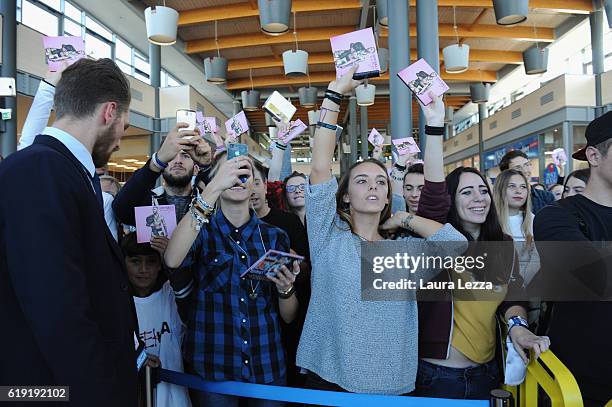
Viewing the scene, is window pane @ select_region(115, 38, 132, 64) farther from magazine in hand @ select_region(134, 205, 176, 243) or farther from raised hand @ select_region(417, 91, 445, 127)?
raised hand @ select_region(417, 91, 445, 127)

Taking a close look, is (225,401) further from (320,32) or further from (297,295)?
(320,32)

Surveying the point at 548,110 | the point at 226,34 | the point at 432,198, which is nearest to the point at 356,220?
the point at 432,198

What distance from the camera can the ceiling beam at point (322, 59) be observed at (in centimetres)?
1330

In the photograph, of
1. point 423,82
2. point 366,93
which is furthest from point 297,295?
point 366,93

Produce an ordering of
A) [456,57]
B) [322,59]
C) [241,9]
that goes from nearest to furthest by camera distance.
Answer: [456,57], [241,9], [322,59]

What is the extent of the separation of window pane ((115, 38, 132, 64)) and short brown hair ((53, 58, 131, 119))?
481 inches

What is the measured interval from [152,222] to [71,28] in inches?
390

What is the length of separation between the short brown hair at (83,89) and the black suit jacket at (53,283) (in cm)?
12

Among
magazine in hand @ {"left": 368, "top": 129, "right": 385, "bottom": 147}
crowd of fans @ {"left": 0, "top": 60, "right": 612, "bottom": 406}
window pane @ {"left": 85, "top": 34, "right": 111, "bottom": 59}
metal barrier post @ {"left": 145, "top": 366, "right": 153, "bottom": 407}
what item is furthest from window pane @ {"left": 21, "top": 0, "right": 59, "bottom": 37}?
metal barrier post @ {"left": 145, "top": 366, "right": 153, "bottom": 407}

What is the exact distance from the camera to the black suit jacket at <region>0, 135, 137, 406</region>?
109 cm

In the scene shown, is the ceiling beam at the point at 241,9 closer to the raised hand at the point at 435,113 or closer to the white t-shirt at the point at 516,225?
the white t-shirt at the point at 516,225

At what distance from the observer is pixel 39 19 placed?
8.95 m

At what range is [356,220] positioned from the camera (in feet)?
6.37

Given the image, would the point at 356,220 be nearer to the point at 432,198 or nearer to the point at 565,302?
the point at 432,198
